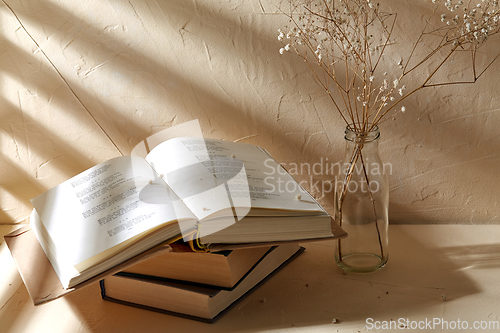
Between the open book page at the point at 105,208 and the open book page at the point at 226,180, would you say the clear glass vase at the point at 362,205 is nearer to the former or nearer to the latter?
the open book page at the point at 226,180

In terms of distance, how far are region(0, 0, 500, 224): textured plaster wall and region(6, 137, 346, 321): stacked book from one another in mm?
187

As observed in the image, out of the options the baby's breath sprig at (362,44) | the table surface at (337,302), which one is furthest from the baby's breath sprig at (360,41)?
the table surface at (337,302)

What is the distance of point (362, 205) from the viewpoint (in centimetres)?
→ 85

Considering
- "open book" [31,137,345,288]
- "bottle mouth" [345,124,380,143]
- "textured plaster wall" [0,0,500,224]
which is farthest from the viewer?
"textured plaster wall" [0,0,500,224]

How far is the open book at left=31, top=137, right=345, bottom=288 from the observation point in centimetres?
65

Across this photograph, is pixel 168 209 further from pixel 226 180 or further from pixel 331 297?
pixel 331 297

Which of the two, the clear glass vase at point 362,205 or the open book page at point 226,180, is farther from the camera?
the clear glass vase at point 362,205

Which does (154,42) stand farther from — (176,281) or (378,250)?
(378,250)

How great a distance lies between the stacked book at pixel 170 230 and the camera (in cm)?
65

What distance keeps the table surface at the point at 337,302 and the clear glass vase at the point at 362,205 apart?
3 cm

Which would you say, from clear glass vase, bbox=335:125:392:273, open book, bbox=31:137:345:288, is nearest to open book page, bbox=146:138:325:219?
open book, bbox=31:137:345:288

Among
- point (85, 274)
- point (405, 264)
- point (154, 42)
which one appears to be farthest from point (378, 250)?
point (154, 42)

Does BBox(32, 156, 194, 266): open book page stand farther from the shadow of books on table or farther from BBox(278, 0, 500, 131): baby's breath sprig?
BBox(278, 0, 500, 131): baby's breath sprig

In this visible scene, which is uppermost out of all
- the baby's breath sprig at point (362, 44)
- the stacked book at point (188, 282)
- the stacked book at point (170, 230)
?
the baby's breath sprig at point (362, 44)
